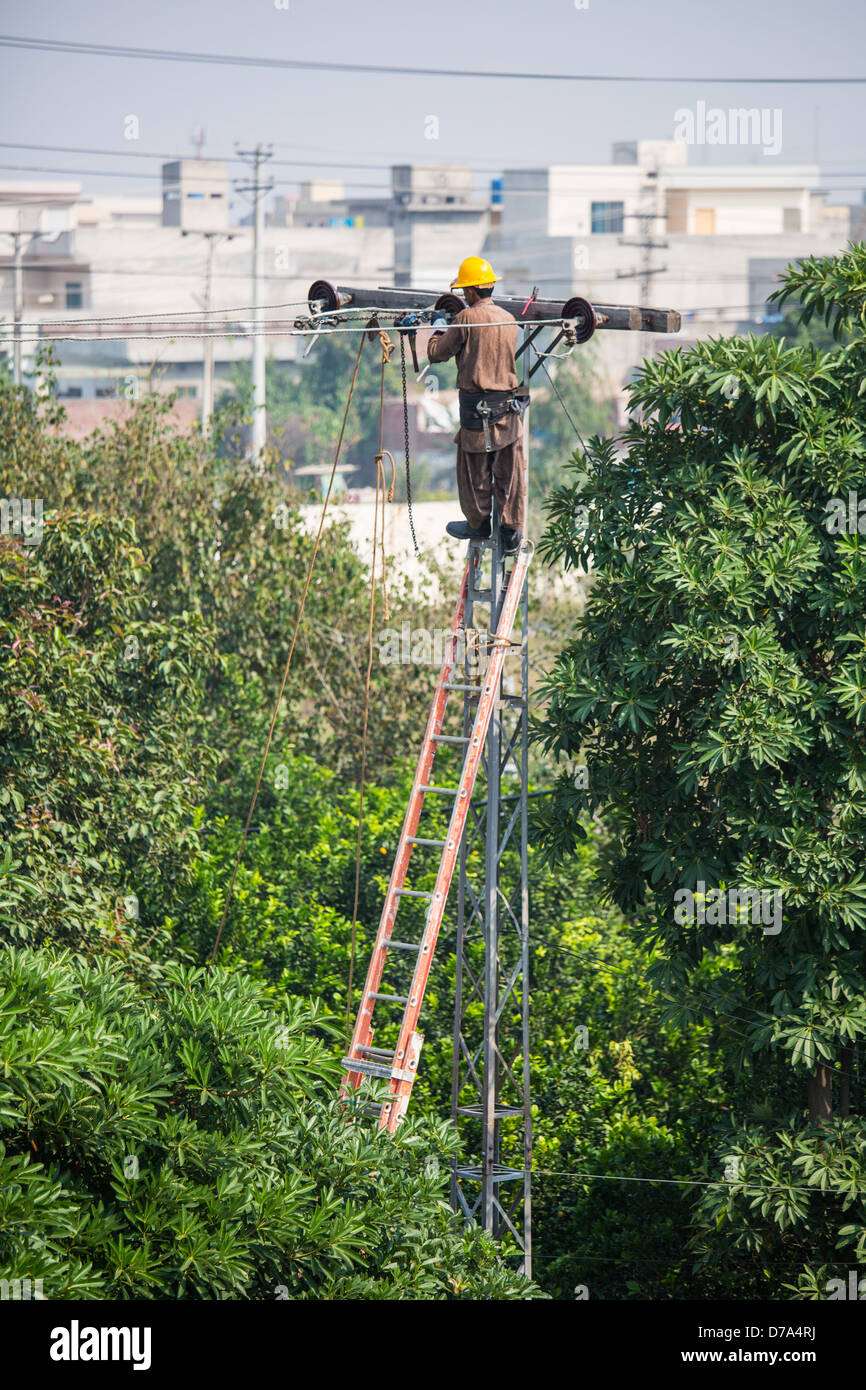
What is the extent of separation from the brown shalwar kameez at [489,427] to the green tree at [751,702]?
517 mm

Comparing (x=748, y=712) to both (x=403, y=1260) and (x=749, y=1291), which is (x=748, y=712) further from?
(x=749, y=1291)

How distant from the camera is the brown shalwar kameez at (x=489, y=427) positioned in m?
9.95

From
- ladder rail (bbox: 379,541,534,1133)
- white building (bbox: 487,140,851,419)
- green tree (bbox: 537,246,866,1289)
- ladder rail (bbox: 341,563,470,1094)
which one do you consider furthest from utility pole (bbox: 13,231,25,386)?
white building (bbox: 487,140,851,419)

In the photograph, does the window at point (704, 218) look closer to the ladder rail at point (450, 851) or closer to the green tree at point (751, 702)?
the green tree at point (751, 702)

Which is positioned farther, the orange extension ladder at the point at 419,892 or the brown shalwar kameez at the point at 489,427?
the brown shalwar kameez at the point at 489,427

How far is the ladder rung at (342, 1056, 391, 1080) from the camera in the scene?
9109mm

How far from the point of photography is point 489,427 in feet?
33.1

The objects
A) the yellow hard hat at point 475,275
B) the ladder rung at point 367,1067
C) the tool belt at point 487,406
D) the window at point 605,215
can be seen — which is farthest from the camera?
the window at point 605,215

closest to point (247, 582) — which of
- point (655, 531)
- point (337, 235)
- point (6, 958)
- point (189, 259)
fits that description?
point (655, 531)

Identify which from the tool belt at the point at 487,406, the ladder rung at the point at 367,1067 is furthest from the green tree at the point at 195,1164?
the tool belt at the point at 487,406

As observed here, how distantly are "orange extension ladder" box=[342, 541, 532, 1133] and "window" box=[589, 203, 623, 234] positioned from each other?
81.8 m

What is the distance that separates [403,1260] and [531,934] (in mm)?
8750

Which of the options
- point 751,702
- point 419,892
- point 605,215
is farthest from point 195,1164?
point 605,215

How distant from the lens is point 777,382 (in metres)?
9.53
